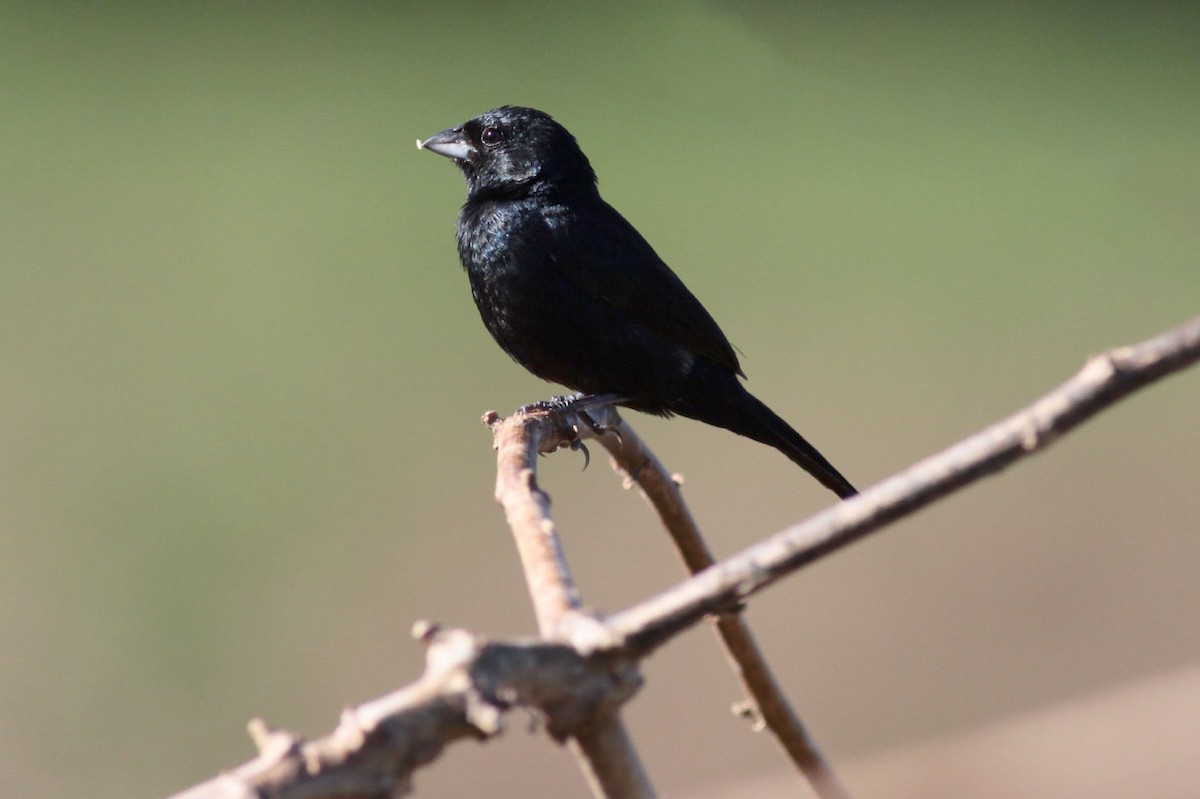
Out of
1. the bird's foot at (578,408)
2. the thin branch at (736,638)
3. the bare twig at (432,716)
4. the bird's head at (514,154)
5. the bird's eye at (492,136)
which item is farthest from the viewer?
the bird's eye at (492,136)

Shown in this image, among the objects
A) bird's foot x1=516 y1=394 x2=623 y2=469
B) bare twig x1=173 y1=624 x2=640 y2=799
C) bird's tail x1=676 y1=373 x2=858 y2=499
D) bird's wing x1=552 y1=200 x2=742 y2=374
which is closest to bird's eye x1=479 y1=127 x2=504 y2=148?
bird's wing x1=552 y1=200 x2=742 y2=374

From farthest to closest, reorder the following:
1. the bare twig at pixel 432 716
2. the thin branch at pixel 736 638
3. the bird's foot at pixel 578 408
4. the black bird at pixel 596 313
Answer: the black bird at pixel 596 313 < the bird's foot at pixel 578 408 < the thin branch at pixel 736 638 < the bare twig at pixel 432 716

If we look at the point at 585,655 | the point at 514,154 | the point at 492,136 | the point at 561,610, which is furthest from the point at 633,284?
the point at 585,655

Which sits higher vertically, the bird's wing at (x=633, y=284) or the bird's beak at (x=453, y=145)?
the bird's beak at (x=453, y=145)

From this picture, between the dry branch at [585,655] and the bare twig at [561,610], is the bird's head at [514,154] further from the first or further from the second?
the dry branch at [585,655]

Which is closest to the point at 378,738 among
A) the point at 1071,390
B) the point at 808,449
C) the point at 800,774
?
the point at 1071,390

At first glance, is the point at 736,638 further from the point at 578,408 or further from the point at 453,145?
the point at 453,145

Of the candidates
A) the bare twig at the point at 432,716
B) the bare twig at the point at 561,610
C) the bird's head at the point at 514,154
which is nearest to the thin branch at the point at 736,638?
the bare twig at the point at 561,610
